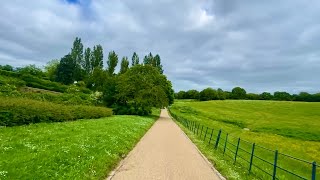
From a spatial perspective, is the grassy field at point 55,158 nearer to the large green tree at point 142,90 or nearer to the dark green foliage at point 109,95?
the large green tree at point 142,90

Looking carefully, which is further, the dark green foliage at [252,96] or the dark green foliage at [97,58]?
the dark green foliage at [252,96]

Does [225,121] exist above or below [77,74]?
below

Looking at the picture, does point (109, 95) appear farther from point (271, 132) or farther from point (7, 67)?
point (7, 67)

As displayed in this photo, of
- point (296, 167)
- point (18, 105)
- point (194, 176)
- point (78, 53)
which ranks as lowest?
point (296, 167)

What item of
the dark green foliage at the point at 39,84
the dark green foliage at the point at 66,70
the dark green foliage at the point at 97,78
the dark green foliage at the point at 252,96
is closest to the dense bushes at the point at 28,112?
the dark green foliage at the point at 39,84

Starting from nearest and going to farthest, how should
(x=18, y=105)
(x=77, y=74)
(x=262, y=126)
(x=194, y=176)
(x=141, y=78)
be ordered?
(x=194, y=176) → (x=18, y=105) → (x=262, y=126) → (x=141, y=78) → (x=77, y=74)

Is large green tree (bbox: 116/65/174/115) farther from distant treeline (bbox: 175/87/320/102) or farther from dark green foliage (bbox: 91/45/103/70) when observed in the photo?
distant treeline (bbox: 175/87/320/102)

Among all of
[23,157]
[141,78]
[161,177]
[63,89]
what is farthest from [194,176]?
[63,89]

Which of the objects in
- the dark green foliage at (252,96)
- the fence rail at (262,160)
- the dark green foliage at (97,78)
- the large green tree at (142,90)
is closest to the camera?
the fence rail at (262,160)

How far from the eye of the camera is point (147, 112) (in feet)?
251

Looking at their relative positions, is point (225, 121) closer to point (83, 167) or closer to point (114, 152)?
point (114, 152)

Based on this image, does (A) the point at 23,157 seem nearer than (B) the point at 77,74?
Yes

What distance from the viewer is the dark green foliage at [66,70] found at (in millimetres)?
114000

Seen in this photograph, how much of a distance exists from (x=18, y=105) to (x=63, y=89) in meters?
61.3
